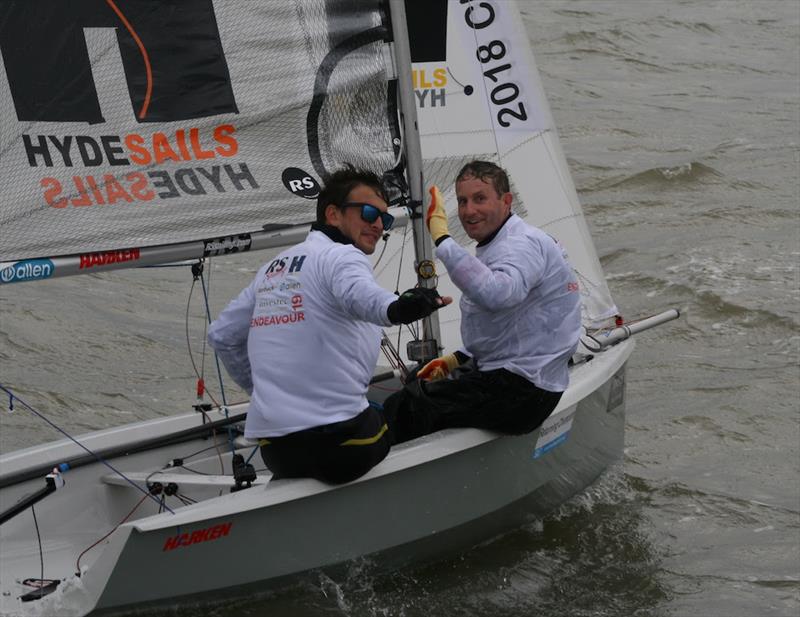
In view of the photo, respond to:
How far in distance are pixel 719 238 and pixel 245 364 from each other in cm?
550

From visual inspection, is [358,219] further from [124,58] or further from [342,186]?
[124,58]

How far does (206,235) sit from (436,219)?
28.3 inches

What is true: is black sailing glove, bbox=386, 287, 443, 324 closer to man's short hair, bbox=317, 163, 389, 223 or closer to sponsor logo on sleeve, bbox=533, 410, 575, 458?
man's short hair, bbox=317, 163, 389, 223

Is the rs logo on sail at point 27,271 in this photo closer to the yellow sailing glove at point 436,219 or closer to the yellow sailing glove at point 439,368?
the yellow sailing glove at point 436,219

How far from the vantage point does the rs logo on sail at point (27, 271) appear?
354 centimetres

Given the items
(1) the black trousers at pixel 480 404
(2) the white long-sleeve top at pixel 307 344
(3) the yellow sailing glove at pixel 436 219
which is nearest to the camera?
(2) the white long-sleeve top at pixel 307 344

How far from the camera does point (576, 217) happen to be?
5105mm

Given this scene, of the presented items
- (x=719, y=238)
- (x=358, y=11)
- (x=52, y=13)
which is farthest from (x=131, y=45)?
(x=719, y=238)

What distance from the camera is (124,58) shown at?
148 inches

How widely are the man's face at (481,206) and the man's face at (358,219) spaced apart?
17.0 inches

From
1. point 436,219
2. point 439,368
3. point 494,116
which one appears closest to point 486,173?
point 436,219

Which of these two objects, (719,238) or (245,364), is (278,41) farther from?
(719,238)

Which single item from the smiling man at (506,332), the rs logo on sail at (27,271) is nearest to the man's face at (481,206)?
the smiling man at (506,332)

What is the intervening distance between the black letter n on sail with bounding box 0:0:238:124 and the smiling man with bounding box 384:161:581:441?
0.79 m
